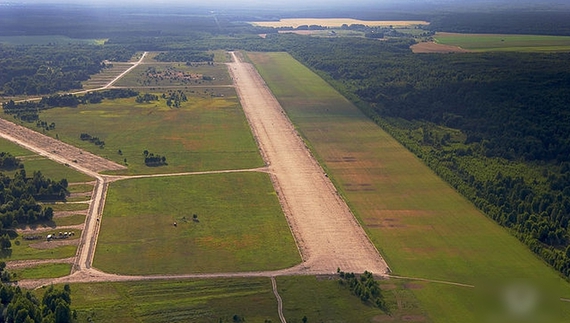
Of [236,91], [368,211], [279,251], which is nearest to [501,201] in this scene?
[368,211]

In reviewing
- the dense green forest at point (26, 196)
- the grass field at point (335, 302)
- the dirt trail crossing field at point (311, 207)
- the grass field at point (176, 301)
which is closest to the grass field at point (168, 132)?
the dirt trail crossing field at point (311, 207)

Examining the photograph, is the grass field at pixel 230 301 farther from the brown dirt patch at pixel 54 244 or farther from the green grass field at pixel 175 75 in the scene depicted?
the green grass field at pixel 175 75

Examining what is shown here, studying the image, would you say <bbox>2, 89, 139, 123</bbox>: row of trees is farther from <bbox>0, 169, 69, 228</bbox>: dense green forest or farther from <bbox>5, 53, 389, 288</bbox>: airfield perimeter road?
<bbox>0, 169, 69, 228</bbox>: dense green forest

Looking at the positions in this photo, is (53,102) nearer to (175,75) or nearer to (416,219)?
(175,75)

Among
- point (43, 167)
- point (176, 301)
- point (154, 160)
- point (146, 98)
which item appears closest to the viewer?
point (176, 301)

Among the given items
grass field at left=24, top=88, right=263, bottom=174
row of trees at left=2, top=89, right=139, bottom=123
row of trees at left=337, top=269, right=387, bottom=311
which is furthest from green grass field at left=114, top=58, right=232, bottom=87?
row of trees at left=337, top=269, right=387, bottom=311

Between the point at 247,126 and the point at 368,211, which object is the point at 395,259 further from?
the point at 247,126

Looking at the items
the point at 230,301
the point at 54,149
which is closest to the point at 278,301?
the point at 230,301
